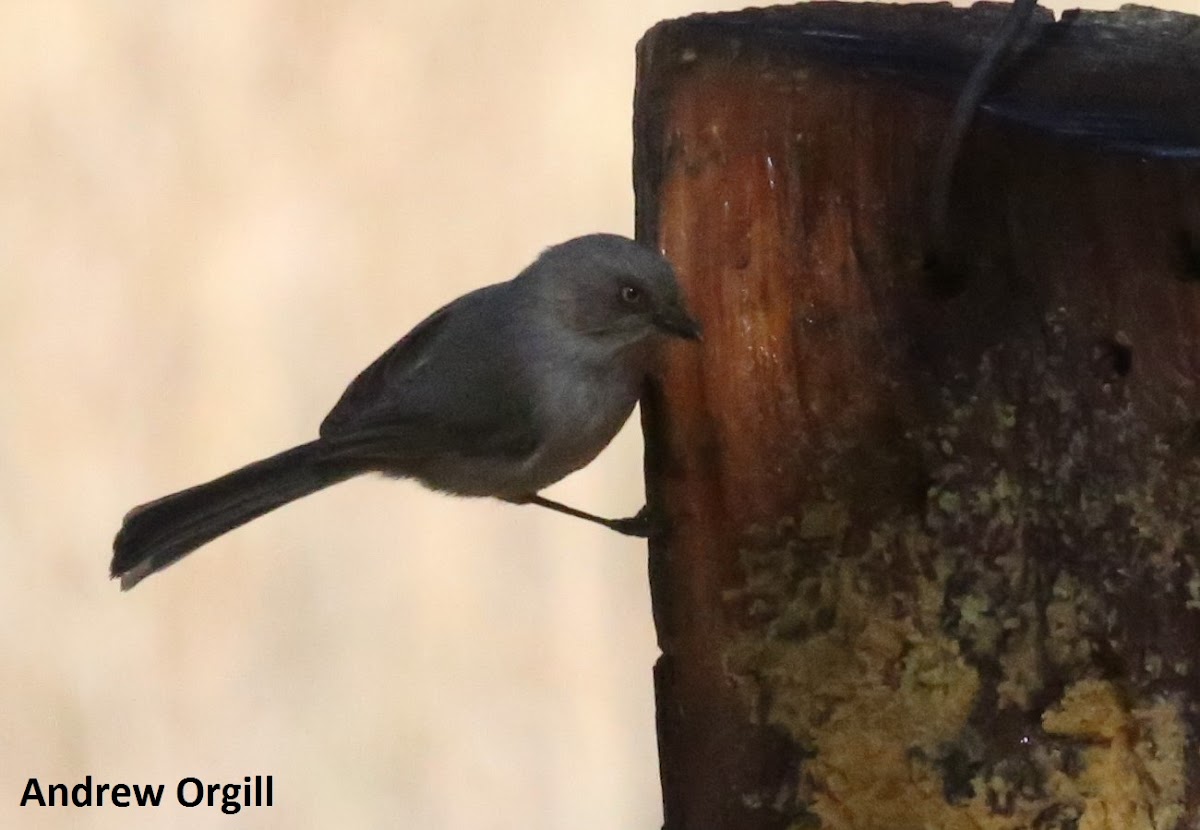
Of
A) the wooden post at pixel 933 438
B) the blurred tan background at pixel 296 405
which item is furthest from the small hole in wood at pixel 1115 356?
the blurred tan background at pixel 296 405

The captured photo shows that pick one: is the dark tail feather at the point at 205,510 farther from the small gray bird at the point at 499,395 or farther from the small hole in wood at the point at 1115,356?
the small hole in wood at the point at 1115,356

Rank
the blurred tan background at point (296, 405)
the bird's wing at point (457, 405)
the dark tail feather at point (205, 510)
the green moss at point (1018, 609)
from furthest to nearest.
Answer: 1. the blurred tan background at point (296, 405)
2. the bird's wing at point (457, 405)
3. the dark tail feather at point (205, 510)
4. the green moss at point (1018, 609)

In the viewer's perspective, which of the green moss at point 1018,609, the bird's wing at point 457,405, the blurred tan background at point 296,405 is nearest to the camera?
the green moss at point 1018,609

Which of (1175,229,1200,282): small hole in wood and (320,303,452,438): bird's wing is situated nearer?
(1175,229,1200,282): small hole in wood

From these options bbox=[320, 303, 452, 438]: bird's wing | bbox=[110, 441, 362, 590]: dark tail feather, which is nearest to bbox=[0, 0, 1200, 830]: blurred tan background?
bbox=[320, 303, 452, 438]: bird's wing

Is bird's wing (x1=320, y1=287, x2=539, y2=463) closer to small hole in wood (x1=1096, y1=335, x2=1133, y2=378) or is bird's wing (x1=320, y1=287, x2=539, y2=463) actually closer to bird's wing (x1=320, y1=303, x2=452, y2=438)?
bird's wing (x1=320, y1=303, x2=452, y2=438)

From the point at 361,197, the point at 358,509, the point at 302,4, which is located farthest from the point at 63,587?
the point at 302,4
